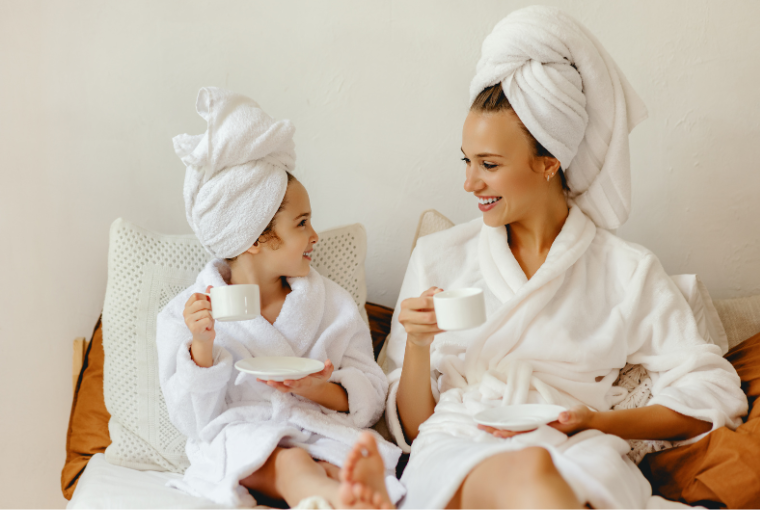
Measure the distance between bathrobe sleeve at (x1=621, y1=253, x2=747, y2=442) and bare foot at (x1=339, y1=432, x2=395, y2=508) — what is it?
0.74m

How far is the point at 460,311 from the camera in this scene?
4.24 ft

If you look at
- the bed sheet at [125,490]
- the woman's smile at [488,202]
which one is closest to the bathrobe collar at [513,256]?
the woman's smile at [488,202]

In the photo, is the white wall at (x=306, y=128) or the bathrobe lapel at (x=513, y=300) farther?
the white wall at (x=306, y=128)

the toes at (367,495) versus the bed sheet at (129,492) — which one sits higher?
the toes at (367,495)

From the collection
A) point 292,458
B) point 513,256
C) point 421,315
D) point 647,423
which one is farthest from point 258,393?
point 647,423

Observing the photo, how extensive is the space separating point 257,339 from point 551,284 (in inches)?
29.8

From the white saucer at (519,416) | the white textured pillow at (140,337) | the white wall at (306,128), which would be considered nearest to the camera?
the white saucer at (519,416)

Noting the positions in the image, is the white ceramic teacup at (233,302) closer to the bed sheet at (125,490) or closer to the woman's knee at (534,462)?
the bed sheet at (125,490)

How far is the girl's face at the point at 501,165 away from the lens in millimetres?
1673

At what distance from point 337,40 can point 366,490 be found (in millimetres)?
1576

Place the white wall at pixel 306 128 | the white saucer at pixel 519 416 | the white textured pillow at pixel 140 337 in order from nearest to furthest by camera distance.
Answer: the white saucer at pixel 519 416 → the white textured pillow at pixel 140 337 → the white wall at pixel 306 128

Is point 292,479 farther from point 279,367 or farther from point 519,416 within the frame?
point 519,416

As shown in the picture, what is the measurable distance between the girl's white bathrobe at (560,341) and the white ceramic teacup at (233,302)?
0.47 meters

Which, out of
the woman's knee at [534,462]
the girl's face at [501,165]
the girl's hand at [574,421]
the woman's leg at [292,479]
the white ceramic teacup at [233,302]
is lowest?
the woman's leg at [292,479]
